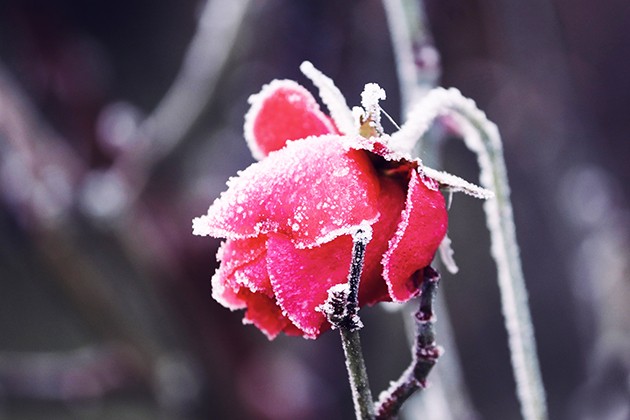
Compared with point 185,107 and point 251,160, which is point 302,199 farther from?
point 251,160

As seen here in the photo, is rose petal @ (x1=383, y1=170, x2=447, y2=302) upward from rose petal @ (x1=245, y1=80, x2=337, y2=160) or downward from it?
downward

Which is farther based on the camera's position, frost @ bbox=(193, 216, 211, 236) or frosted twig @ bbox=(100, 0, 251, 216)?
frosted twig @ bbox=(100, 0, 251, 216)

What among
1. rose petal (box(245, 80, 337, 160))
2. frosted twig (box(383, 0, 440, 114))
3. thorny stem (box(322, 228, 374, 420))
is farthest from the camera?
frosted twig (box(383, 0, 440, 114))

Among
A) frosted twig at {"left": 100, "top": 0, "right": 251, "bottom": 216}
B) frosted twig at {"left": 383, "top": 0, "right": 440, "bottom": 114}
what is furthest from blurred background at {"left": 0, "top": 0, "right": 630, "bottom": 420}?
frosted twig at {"left": 383, "top": 0, "right": 440, "bottom": 114}

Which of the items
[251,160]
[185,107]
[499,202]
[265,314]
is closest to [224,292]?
[265,314]

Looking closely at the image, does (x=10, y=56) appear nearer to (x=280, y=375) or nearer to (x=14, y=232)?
(x=14, y=232)

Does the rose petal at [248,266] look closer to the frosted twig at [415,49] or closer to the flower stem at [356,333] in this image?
the flower stem at [356,333]

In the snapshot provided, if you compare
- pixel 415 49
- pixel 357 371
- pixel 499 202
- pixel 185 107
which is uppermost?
pixel 185 107

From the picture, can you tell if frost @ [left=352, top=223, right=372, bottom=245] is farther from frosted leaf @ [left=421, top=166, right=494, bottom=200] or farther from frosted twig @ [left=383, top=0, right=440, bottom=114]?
frosted twig @ [left=383, top=0, right=440, bottom=114]

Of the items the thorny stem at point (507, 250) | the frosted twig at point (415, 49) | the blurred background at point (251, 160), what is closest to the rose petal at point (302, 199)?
the thorny stem at point (507, 250)
